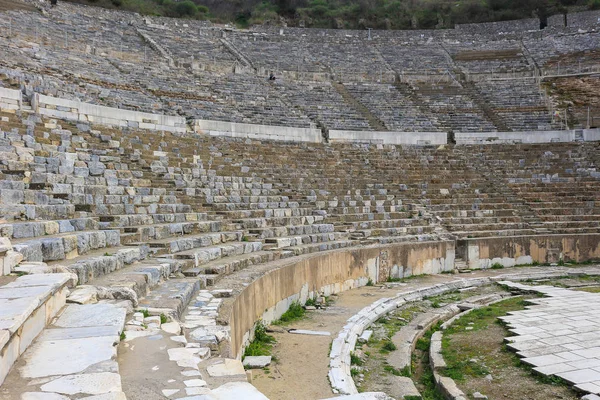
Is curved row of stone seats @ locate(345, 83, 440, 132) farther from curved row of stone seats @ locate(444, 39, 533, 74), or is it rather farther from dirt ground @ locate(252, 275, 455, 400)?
dirt ground @ locate(252, 275, 455, 400)

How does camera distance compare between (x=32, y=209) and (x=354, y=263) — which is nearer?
(x=32, y=209)

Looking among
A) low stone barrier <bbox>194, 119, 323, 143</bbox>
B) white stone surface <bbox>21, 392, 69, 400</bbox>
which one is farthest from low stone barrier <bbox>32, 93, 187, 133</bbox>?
white stone surface <bbox>21, 392, 69, 400</bbox>

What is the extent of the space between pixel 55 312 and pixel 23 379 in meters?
1.25

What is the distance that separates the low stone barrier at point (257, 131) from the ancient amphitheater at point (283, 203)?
0.25ft

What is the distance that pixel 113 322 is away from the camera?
3.96 meters

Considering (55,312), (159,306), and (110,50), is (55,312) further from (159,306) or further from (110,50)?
(110,50)

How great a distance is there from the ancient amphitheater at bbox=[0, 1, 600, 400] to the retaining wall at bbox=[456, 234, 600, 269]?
5 centimetres

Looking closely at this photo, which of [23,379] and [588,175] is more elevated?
[588,175]

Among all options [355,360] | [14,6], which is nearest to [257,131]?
[355,360]

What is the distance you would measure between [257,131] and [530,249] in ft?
30.5

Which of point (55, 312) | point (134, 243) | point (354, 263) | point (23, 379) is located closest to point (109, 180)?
point (134, 243)

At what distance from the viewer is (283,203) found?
43.4 ft

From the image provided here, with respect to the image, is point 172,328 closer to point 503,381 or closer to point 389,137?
point 503,381

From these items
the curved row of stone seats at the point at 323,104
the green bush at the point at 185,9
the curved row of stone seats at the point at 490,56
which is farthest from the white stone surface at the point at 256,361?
the green bush at the point at 185,9
